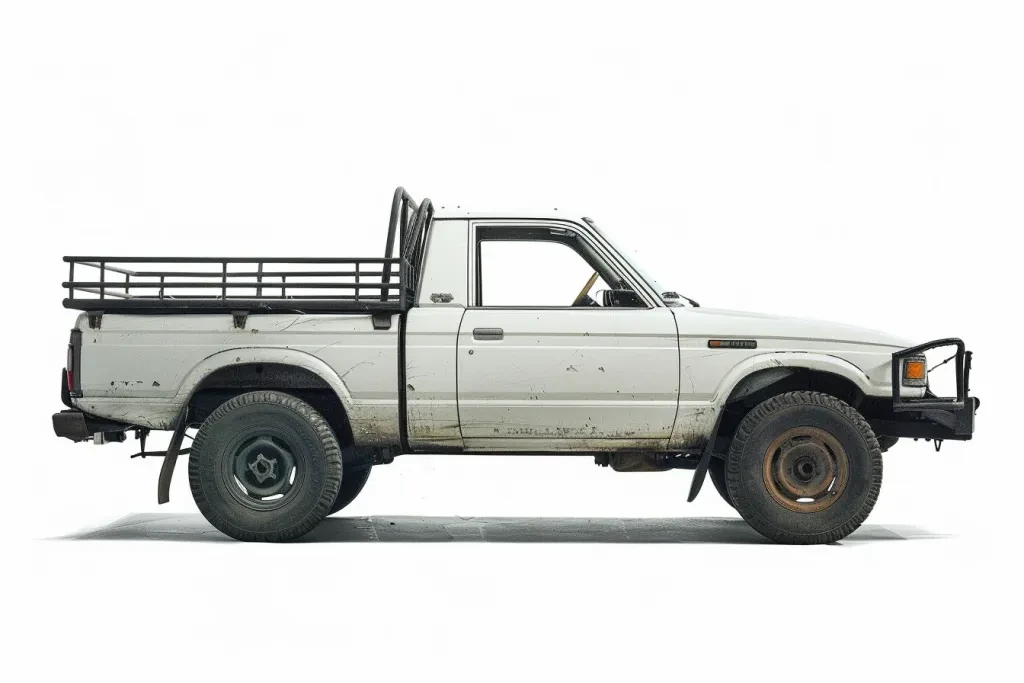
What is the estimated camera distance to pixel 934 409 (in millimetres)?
10188

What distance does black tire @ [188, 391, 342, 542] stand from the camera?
10000 mm

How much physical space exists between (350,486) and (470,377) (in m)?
2.27

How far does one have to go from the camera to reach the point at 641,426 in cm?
1002

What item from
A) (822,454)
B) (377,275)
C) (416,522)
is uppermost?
(377,275)

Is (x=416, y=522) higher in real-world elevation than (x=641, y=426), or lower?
lower

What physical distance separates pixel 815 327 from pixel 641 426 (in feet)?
5.03

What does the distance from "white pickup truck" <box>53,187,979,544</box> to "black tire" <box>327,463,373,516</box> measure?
57.5 inches

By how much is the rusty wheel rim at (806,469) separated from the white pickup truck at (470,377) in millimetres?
15

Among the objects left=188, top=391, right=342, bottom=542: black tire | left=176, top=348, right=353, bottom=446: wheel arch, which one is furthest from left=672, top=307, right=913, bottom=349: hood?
left=188, top=391, right=342, bottom=542: black tire

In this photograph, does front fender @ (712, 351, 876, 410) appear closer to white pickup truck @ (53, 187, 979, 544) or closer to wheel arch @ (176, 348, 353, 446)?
white pickup truck @ (53, 187, 979, 544)

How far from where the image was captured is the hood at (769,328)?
10.1 meters

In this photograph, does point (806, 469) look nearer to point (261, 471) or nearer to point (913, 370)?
point (913, 370)

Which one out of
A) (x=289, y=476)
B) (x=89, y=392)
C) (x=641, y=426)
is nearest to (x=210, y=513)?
(x=289, y=476)

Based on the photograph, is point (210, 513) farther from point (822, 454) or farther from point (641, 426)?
point (822, 454)
